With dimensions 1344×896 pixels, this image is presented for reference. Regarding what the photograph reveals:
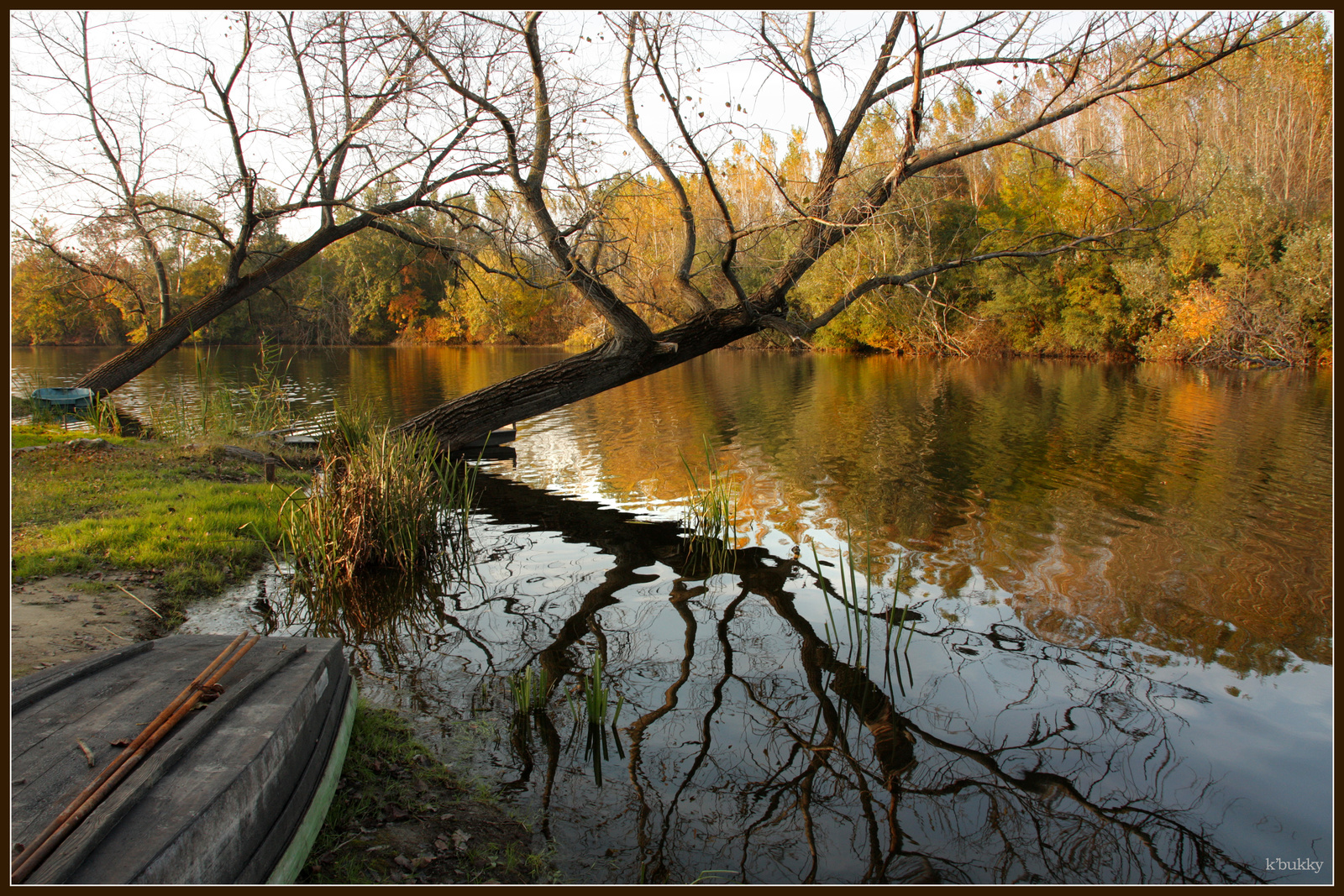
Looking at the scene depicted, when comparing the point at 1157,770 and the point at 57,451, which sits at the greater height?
the point at 57,451

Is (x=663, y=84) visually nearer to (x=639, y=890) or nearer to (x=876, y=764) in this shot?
(x=876, y=764)

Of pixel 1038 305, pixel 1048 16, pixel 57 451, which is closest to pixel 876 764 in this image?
pixel 1048 16

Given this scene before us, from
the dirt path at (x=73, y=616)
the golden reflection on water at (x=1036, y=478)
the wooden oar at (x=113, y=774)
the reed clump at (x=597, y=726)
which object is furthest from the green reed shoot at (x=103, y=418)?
the reed clump at (x=597, y=726)

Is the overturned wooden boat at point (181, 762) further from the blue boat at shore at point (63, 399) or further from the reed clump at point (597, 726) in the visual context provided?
the blue boat at shore at point (63, 399)

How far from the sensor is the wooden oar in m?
2.24

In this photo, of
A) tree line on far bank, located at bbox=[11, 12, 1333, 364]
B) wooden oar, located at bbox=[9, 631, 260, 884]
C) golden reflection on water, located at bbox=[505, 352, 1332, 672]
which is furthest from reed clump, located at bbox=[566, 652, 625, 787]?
tree line on far bank, located at bbox=[11, 12, 1333, 364]

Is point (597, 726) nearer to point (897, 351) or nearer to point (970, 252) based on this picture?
point (970, 252)

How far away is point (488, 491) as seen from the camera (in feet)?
36.3

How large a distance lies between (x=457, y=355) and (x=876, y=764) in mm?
44426

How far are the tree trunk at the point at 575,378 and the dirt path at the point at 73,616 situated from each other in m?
4.39

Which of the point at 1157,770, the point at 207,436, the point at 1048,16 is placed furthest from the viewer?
the point at 207,436

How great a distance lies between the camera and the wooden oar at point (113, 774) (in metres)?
2.24

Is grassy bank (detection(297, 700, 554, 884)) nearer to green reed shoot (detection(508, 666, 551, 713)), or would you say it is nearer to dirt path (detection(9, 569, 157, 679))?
green reed shoot (detection(508, 666, 551, 713))

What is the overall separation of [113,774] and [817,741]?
326 centimetres
